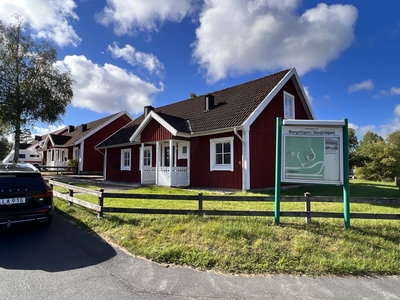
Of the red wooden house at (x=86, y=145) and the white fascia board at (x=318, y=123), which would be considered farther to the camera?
the red wooden house at (x=86, y=145)

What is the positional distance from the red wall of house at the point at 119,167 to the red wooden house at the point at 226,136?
46.6 inches

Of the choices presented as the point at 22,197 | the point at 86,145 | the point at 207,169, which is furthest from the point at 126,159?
the point at 22,197

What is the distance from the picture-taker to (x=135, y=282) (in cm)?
360

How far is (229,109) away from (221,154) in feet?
8.93

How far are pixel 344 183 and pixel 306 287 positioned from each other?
302 centimetres

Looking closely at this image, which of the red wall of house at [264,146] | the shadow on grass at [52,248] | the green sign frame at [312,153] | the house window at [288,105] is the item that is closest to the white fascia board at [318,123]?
the green sign frame at [312,153]

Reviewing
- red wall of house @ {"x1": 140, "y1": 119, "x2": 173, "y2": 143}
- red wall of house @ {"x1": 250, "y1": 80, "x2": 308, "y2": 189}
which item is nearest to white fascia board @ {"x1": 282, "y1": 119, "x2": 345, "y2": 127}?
red wall of house @ {"x1": 250, "y1": 80, "x2": 308, "y2": 189}

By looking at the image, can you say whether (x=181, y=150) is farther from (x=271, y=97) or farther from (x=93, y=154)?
(x=93, y=154)

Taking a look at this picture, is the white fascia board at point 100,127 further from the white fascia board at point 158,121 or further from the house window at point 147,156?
the white fascia board at point 158,121

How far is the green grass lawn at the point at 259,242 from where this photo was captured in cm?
409

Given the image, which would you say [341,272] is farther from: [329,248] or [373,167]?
[373,167]

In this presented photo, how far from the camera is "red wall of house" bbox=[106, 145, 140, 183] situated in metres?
17.5

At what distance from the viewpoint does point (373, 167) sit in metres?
29.1

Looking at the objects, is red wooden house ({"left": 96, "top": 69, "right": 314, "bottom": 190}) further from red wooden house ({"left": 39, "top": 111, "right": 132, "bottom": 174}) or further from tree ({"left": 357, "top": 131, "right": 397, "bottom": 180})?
tree ({"left": 357, "top": 131, "right": 397, "bottom": 180})
